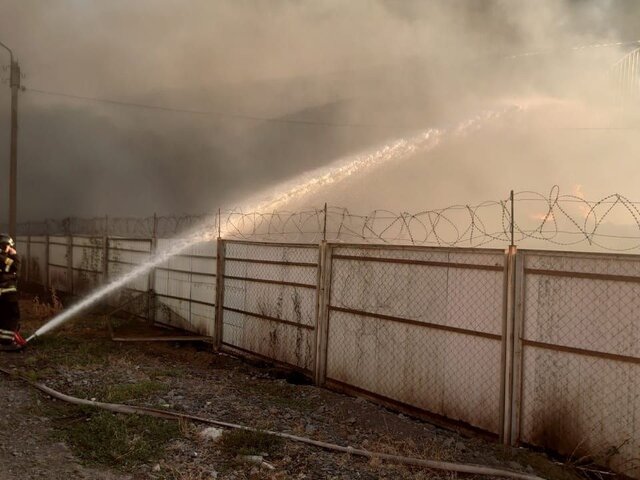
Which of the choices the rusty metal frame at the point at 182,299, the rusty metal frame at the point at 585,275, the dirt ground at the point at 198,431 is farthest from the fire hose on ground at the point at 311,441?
the rusty metal frame at the point at 182,299

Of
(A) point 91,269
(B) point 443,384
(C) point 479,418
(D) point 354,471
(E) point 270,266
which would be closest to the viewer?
(D) point 354,471

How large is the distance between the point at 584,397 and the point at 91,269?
41.7 ft

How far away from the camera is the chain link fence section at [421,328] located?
4879 millimetres

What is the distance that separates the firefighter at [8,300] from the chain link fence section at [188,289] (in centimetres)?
271

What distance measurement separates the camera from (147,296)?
36.8ft

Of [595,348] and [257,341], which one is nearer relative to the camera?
[595,348]

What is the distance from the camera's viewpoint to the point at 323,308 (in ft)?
21.8

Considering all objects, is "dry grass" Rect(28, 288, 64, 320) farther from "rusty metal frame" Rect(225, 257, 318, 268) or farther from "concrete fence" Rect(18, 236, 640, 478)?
"concrete fence" Rect(18, 236, 640, 478)

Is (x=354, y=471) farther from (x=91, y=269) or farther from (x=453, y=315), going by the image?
(x=91, y=269)

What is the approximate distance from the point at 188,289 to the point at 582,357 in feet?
23.2

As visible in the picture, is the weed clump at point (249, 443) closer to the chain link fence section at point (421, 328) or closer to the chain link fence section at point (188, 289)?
the chain link fence section at point (421, 328)

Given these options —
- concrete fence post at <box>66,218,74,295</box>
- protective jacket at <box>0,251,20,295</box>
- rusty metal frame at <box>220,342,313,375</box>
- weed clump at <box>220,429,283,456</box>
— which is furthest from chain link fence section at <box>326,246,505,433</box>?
concrete fence post at <box>66,218,74,295</box>

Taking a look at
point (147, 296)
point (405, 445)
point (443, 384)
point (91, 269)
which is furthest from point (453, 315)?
point (91, 269)

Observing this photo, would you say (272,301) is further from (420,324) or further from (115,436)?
(115,436)
